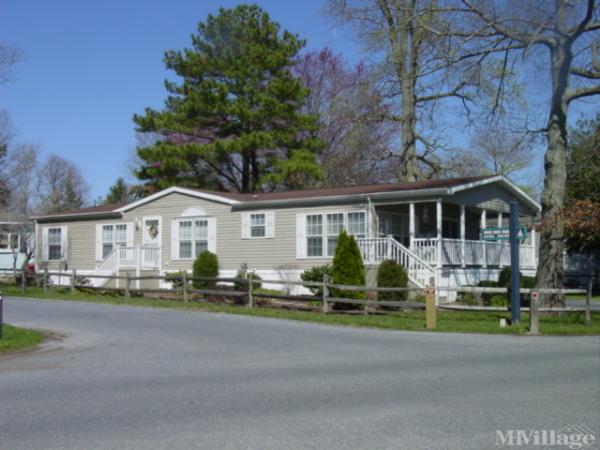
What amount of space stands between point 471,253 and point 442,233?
2161mm

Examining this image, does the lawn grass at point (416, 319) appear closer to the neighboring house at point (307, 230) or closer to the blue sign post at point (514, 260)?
the blue sign post at point (514, 260)

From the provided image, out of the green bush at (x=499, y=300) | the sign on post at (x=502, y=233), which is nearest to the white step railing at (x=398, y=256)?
the green bush at (x=499, y=300)

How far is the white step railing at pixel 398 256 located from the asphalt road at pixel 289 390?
7195 mm

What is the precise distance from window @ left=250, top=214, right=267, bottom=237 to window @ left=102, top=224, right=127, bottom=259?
260 inches

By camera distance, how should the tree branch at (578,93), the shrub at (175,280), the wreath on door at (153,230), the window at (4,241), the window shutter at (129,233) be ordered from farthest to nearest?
the window at (4,241) < the window shutter at (129,233) < the wreath on door at (153,230) < the shrub at (175,280) < the tree branch at (578,93)

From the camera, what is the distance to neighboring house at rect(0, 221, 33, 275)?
48500 millimetres

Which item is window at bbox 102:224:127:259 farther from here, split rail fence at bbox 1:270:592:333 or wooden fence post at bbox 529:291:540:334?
wooden fence post at bbox 529:291:540:334

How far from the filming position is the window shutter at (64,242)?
110 feet

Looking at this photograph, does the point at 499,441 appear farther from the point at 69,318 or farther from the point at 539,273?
the point at 539,273

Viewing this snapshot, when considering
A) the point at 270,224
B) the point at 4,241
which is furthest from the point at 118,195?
the point at 270,224

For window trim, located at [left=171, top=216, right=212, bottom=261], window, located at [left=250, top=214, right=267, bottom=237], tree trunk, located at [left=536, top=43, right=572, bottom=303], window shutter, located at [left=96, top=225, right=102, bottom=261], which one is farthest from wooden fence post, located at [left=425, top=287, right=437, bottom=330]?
window shutter, located at [left=96, top=225, right=102, bottom=261]

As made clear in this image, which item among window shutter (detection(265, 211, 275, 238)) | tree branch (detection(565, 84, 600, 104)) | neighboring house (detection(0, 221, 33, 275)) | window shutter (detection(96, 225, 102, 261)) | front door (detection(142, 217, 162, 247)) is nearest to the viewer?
tree branch (detection(565, 84, 600, 104))

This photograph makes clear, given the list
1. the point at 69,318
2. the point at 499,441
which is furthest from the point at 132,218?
the point at 499,441

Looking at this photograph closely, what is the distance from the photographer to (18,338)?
47.0 ft
